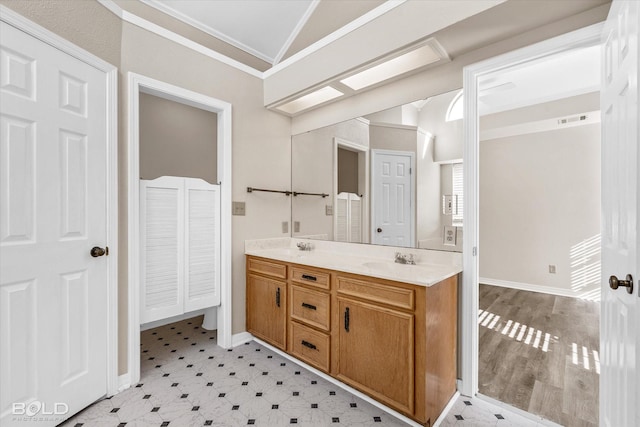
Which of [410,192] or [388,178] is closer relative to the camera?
[410,192]

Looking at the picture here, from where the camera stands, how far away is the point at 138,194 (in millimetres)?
2129

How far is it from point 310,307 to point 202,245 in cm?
115

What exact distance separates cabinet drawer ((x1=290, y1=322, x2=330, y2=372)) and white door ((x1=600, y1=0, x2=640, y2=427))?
4.80 feet

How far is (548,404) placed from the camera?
183 cm

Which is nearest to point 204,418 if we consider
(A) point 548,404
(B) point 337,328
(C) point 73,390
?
(C) point 73,390

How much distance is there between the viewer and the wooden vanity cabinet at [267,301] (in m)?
2.39

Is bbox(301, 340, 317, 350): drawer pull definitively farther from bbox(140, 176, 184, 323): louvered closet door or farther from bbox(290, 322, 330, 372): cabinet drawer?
bbox(140, 176, 184, 323): louvered closet door

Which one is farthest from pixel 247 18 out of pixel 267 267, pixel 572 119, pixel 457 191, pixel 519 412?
pixel 572 119

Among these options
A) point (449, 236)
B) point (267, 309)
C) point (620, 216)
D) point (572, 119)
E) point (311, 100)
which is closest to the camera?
point (620, 216)

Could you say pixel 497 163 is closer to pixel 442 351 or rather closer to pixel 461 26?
pixel 461 26

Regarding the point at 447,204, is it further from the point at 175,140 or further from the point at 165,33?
the point at 175,140

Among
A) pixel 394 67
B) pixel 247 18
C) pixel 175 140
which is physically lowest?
pixel 175 140

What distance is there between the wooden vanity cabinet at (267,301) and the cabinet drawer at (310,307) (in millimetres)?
127

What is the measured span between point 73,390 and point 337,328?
5.43 ft
